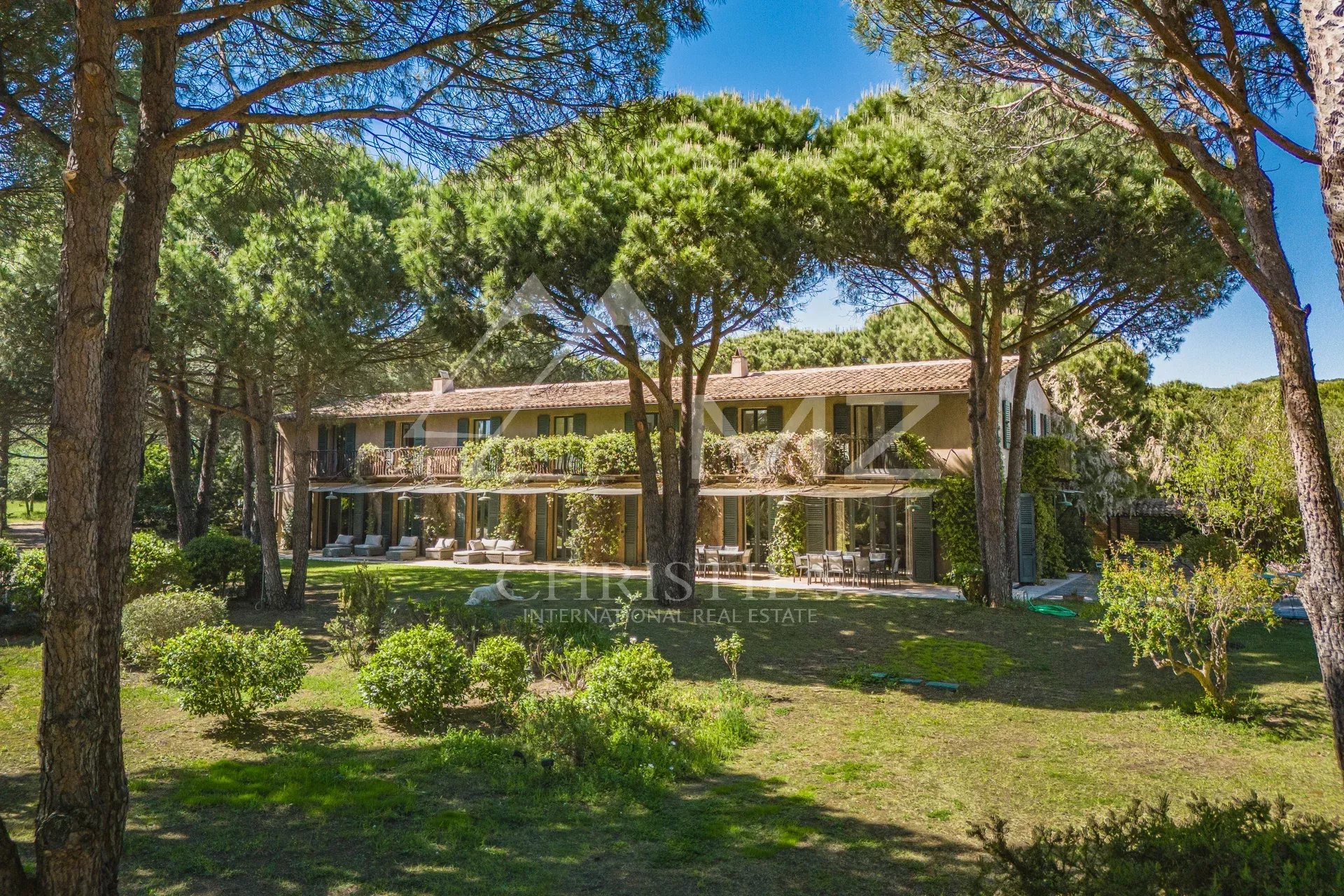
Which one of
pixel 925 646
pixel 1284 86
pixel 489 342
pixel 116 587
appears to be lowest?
pixel 925 646

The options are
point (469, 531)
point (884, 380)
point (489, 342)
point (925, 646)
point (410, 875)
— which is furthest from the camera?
point (469, 531)

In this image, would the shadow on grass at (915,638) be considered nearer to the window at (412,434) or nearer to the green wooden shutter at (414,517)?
the green wooden shutter at (414,517)

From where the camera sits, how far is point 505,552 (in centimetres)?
2722

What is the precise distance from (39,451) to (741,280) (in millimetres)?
56379

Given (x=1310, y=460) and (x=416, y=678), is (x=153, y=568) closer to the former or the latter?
(x=416, y=678)

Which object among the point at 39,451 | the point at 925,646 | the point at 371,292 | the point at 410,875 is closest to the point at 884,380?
the point at 925,646

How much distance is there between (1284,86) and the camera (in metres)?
7.99

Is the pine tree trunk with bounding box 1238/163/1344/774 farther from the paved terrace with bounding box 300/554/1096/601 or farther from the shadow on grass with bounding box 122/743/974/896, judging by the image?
the paved terrace with bounding box 300/554/1096/601

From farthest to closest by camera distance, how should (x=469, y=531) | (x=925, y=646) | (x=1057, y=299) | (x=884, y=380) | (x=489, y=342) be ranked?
(x=469, y=531)
(x=884, y=380)
(x=1057, y=299)
(x=489, y=342)
(x=925, y=646)

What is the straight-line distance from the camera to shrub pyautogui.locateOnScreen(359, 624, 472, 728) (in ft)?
26.0

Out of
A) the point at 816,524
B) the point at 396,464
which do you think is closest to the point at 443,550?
the point at 396,464

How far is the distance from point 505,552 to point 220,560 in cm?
1189

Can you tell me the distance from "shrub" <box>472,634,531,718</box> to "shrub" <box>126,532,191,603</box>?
7.74 m

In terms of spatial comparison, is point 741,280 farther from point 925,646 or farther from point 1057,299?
point 1057,299
